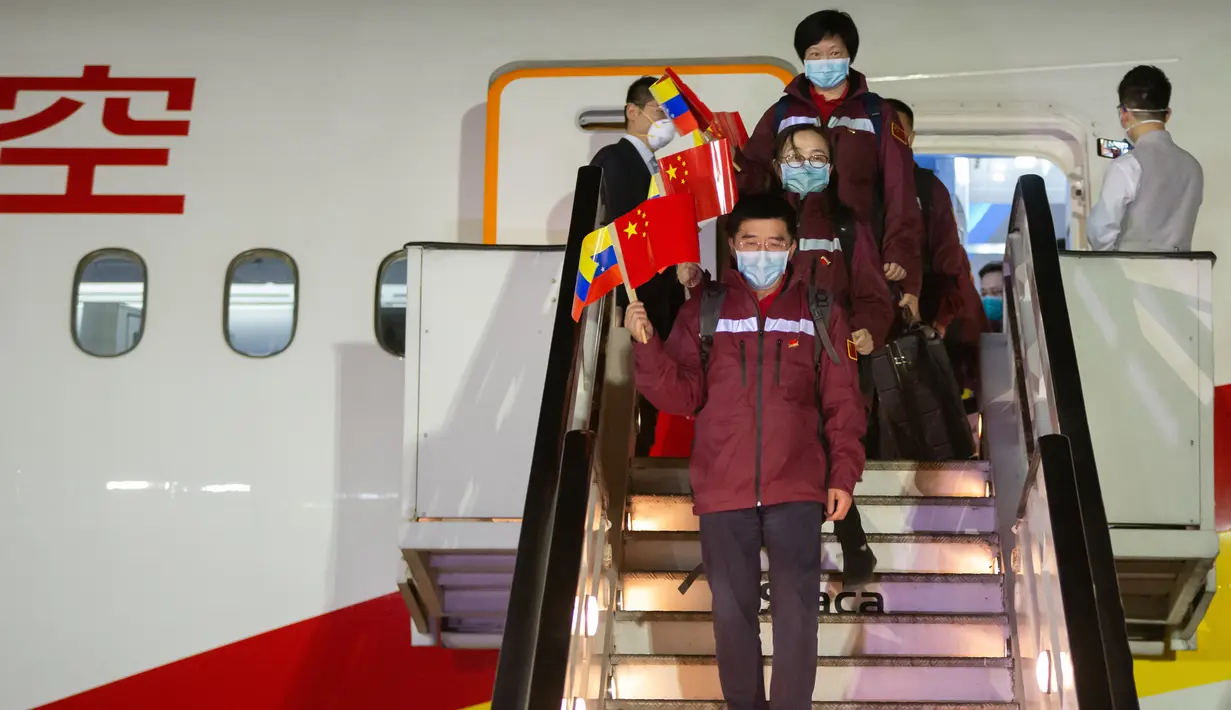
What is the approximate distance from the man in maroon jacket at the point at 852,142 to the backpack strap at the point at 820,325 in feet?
2.45

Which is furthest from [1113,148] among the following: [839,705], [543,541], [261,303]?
[261,303]

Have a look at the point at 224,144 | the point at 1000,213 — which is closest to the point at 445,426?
the point at 224,144

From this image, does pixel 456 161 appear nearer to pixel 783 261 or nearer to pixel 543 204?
pixel 543 204

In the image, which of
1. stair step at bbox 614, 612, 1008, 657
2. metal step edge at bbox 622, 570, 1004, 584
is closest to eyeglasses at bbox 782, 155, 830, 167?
metal step edge at bbox 622, 570, 1004, 584

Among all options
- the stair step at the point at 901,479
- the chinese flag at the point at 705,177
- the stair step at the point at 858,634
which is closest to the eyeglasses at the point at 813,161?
the chinese flag at the point at 705,177

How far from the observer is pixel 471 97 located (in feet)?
20.5

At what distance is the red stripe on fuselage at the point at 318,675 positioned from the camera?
5.71 m

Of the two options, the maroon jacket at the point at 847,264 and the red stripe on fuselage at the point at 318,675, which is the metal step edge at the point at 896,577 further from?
the red stripe on fuselage at the point at 318,675

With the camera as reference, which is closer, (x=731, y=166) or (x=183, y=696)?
(x=731, y=166)

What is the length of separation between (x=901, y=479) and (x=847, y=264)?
0.91 m

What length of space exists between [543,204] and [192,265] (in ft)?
5.76

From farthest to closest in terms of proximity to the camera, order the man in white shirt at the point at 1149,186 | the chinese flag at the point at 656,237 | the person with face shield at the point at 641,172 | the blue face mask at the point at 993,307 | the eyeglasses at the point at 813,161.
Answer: the blue face mask at the point at 993,307
the man in white shirt at the point at 1149,186
the person with face shield at the point at 641,172
the eyeglasses at the point at 813,161
the chinese flag at the point at 656,237

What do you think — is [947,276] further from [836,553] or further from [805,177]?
[836,553]

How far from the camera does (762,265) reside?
3.84m
